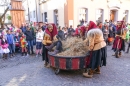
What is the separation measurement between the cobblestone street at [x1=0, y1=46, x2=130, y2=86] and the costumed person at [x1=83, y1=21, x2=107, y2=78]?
0.37m

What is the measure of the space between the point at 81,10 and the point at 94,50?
28.7 feet

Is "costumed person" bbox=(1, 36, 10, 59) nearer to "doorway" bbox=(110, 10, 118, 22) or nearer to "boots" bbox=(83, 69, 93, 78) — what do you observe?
"boots" bbox=(83, 69, 93, 78)

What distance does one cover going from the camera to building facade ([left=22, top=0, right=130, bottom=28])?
1204 cm

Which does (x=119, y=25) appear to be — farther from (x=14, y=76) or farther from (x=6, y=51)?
(x=6, y=51)

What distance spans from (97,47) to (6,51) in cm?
472

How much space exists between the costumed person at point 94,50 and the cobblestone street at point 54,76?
0.37m

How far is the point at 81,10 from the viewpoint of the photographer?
42.0 ft

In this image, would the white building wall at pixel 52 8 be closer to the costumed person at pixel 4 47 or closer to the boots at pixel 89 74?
the costumed person at pixel 4 47

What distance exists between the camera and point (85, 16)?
1314 centimetres

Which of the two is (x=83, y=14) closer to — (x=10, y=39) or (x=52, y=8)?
(x=52, y=8)

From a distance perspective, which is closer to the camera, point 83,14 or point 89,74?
point 89,74

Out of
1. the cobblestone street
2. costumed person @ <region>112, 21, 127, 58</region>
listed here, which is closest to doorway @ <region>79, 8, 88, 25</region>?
costumed person @ <region>112, 21, 127, 58</region>

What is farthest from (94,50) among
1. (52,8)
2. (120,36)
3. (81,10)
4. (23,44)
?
(52,8)

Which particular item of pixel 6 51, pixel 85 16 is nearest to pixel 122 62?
pixel 6 51
